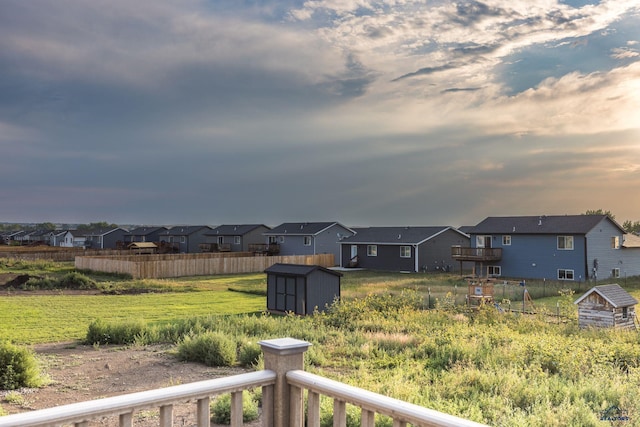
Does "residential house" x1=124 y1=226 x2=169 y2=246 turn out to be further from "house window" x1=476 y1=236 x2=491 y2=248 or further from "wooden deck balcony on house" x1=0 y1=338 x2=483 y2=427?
"wooden deck balcony on house" x1=0 y1=338 x2=483 y2=427

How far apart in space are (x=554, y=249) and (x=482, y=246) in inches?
241

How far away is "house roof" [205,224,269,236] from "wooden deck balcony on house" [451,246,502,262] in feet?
103

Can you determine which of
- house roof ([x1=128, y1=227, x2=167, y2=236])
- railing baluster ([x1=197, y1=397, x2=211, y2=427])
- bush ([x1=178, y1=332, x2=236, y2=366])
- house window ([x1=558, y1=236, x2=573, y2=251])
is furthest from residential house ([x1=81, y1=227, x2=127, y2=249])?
railing baluster ([x1=197, y1=397, x2=211, y2=427])

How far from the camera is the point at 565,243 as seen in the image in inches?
1592

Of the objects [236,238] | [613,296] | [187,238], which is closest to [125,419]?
[613,296]

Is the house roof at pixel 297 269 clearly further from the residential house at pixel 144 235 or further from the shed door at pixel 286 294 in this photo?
the residential house at pixel 144 235

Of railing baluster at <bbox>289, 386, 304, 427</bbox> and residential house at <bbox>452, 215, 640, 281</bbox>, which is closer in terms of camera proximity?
railing baluster at <bbox>289, 386, 304, 427</bbox>

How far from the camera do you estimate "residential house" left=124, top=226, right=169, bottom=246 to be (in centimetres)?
8169

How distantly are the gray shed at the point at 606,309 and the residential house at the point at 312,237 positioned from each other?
128 feet

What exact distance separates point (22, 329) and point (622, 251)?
4282 cm

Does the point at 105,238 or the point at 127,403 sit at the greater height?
the point at 105,238

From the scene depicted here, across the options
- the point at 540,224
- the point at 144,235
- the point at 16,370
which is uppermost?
the point at 540,224

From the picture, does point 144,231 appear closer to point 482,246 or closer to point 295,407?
point 482,246

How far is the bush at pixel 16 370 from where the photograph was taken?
9312 mm
